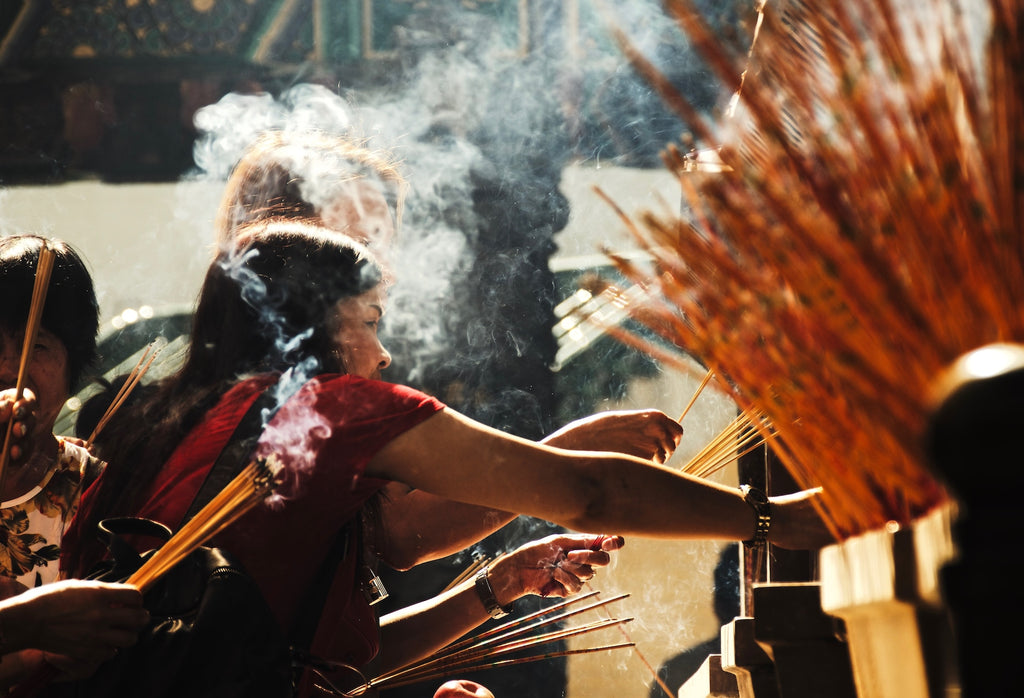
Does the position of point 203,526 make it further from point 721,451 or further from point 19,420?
point 721,451

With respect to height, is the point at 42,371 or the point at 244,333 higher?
the point at 42,371

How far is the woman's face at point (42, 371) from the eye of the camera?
192 centimetres

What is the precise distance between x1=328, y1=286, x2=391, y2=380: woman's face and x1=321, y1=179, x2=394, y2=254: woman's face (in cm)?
27

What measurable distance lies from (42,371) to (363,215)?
79cm

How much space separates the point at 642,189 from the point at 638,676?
63.1 inches

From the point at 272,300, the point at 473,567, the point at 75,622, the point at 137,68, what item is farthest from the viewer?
the point at 137,68

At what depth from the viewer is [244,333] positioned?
4.58 feet

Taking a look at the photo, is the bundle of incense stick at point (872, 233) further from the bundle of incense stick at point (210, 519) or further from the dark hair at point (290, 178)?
the dark hair at point (290, 178)

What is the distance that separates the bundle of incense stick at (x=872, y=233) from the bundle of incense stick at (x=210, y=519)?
1.99ft

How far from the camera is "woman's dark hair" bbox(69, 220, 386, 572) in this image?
1.33m

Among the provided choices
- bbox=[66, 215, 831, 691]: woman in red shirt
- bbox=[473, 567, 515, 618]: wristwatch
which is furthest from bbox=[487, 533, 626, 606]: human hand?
bbox=[66, 215, 831, 691]: woman in red shirt

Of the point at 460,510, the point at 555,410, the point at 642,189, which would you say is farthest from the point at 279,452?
the point at 642,189

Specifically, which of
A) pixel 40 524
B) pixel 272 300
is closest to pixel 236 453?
pixel 272 300

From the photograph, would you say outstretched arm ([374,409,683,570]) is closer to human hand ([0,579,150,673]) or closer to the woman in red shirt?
the woman in red shirt
